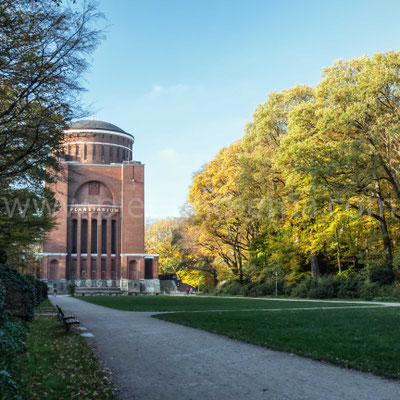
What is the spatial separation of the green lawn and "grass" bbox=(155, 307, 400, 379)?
11.0ft

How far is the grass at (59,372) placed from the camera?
540 cm

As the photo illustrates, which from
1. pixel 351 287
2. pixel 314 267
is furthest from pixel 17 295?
pixel 314 267

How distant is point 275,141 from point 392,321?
2254cm

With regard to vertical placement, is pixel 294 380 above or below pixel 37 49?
below

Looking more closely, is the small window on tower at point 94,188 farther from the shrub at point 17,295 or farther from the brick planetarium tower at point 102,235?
the shrub at point 17,295

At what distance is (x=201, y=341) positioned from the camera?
940 cm

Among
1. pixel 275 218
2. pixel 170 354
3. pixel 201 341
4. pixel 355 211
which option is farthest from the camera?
pixel 275 218

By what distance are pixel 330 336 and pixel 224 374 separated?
13.1ft

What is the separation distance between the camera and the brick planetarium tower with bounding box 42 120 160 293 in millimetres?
65375

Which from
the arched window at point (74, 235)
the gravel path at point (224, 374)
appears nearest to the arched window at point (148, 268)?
the arched window at point (74, 235)

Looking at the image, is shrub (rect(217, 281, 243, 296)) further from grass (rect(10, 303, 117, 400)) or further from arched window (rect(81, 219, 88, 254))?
arched window (rect(81, 219, 88, 254))

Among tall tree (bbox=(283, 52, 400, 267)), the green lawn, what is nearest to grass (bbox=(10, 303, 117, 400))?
the green lawn

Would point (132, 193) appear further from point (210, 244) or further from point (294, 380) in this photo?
point (294, 380)

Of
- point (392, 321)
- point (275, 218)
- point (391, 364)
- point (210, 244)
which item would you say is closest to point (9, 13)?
point (391, 364)
